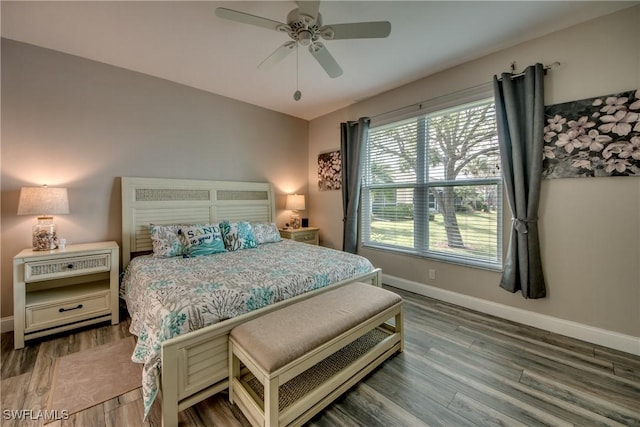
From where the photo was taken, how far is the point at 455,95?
298 centimetres

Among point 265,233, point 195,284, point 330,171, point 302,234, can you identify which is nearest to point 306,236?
point 302,234

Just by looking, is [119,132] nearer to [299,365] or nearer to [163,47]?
[163,47]

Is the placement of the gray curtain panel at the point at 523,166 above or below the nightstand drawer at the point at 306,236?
above

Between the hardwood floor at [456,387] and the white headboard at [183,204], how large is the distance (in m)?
1.12

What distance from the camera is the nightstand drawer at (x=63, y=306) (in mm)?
2244

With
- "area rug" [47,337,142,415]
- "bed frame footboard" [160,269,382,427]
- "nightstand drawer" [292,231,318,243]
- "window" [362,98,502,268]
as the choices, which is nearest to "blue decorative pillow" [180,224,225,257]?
"area rug" [47,337,142,415]

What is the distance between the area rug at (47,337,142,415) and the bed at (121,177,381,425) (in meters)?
0.28

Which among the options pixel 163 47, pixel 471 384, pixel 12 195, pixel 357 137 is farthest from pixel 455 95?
Answer: pixel 12 195

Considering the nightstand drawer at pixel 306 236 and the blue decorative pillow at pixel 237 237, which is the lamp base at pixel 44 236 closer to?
the blue decorative pillow at pixel 237 237

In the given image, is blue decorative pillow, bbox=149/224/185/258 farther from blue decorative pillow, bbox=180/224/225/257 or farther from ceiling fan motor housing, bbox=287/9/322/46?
ceiling fan motor housing, bbox=287/9/322/46

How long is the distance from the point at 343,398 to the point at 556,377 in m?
1.54

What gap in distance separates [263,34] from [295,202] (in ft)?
8.03

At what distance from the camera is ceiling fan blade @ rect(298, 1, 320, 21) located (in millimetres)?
1697

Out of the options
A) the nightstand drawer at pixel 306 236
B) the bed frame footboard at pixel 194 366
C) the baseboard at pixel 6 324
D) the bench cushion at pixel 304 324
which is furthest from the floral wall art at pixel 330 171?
the baseboard at pixel 6 324
